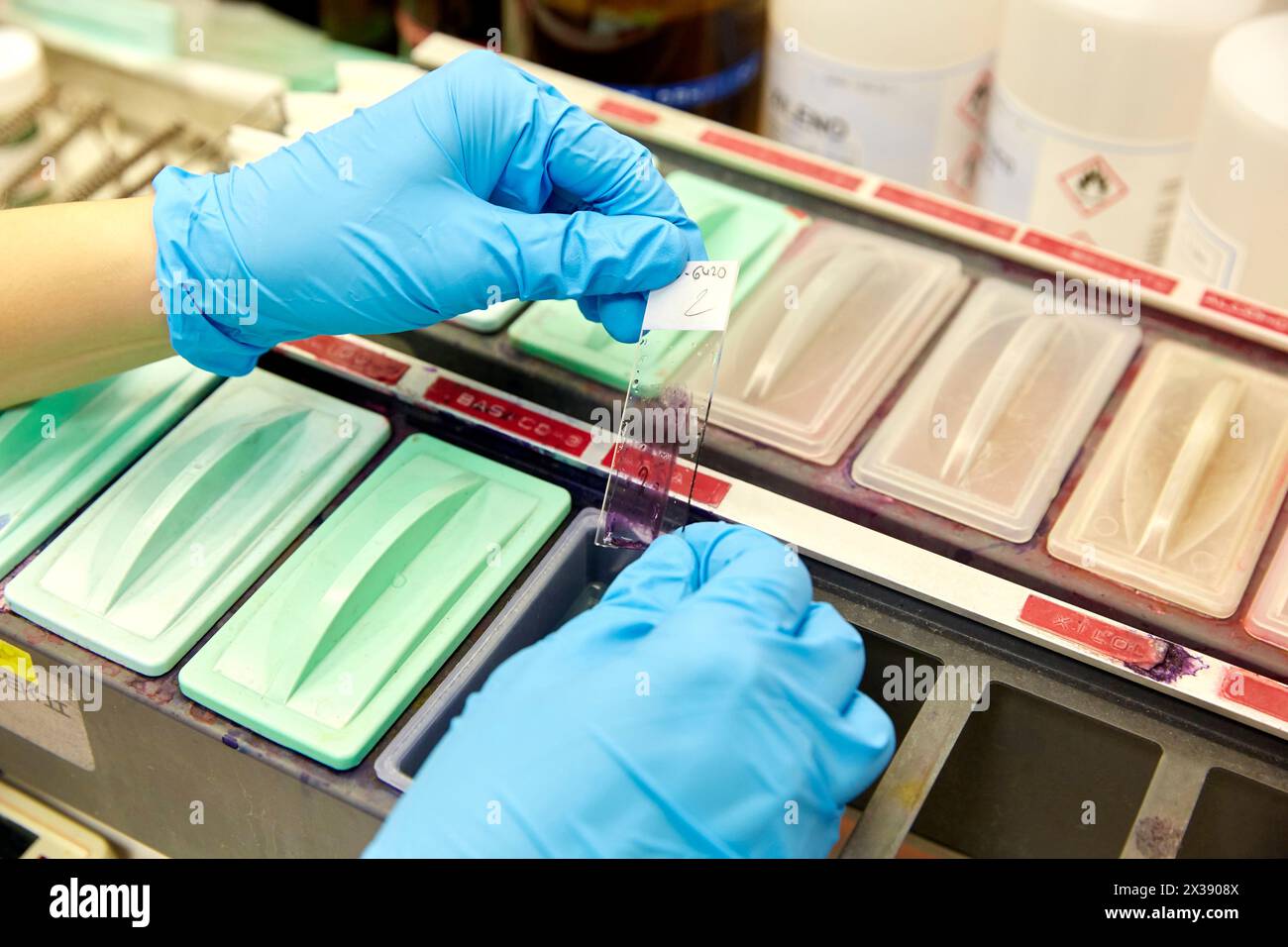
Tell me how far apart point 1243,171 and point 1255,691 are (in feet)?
1.99

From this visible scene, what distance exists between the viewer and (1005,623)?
1104 millimetres

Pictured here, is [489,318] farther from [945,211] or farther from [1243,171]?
[1243,171]

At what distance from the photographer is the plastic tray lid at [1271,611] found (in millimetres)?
1092

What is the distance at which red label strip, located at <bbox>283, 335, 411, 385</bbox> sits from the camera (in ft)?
4.25

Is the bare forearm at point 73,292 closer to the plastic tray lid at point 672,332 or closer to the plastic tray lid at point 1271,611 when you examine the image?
the plastic tray lid at point 672,332

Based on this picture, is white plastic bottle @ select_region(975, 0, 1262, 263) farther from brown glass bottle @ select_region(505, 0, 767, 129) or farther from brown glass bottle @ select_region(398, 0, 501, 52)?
brown glass bottle @ select_region(398, 0, 501, 52)

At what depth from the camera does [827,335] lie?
1330 mm

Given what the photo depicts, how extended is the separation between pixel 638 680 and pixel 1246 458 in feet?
2.23

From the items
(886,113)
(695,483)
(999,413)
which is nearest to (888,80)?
(886,113)

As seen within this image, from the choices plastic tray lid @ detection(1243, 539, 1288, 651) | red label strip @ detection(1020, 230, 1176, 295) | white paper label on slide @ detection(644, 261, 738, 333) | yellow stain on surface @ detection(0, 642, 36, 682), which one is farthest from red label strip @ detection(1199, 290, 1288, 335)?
yellow stain on surface @ detection(0, 642, 36, 682)

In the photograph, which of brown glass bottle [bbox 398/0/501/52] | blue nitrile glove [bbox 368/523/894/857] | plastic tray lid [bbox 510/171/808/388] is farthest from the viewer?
brown glass bottle [bbox 398/0/501/52]

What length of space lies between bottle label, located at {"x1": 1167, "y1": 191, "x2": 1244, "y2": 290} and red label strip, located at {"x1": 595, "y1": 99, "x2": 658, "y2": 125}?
2.06 feet

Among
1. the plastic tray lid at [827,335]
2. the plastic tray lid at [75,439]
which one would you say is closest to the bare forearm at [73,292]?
the plastic tray lid at [75,439]

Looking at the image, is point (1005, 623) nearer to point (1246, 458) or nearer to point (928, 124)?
point (1246, 458)
